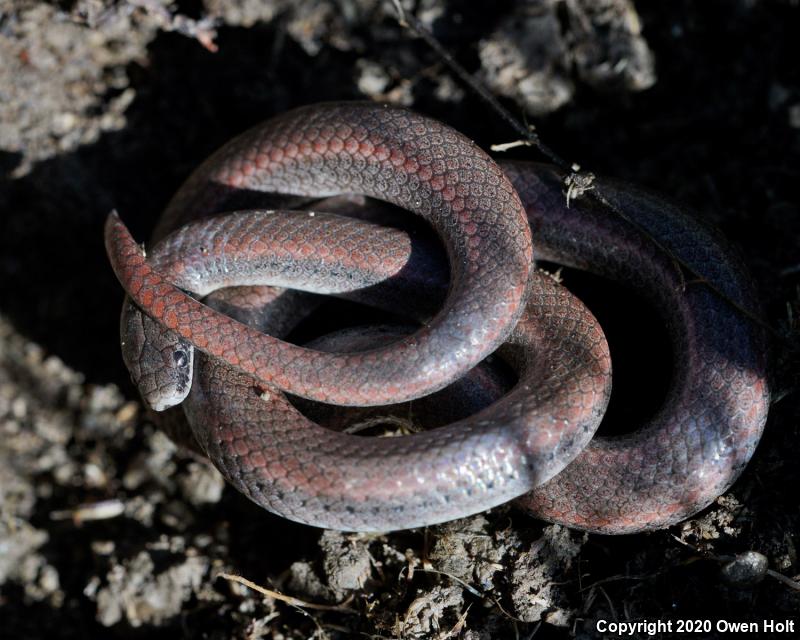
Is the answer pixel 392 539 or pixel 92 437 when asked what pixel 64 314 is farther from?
pixel 392 539

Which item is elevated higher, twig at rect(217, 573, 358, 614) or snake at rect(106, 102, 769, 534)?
snake at rect(106, 102, 769, 534)

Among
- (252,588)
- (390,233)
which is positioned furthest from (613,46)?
(252,588)

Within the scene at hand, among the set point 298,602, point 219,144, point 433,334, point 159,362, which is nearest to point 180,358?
point 159,362

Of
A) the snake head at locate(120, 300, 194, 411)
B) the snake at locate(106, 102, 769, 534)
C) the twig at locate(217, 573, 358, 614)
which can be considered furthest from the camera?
the twig at locate(217, 573, 358, 614)

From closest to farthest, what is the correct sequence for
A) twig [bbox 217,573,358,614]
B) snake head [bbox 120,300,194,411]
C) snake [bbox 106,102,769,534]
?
1. snake [bbox 106,102,769,534]
2. snake head [bbox 120,300,194,411]
3. twig [bbox 217,573,358,614]

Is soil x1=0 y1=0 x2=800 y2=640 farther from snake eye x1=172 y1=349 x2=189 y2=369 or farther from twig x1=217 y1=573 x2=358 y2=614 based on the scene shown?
snake eye x1=172 y1=349 x2=189 y2=369

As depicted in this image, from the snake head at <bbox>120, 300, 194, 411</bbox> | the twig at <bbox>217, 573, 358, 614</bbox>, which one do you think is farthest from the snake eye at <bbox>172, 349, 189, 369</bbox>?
the twig at <bbox>217, 573, 358, 614</bbox>

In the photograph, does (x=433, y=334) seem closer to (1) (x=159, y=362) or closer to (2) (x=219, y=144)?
(1) (x=159, y=362)

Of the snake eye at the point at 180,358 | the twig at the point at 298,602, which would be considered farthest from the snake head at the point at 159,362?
the twig at the point at 298,602

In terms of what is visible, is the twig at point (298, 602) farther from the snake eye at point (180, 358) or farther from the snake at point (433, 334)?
the snake eye at point (180, 358)
